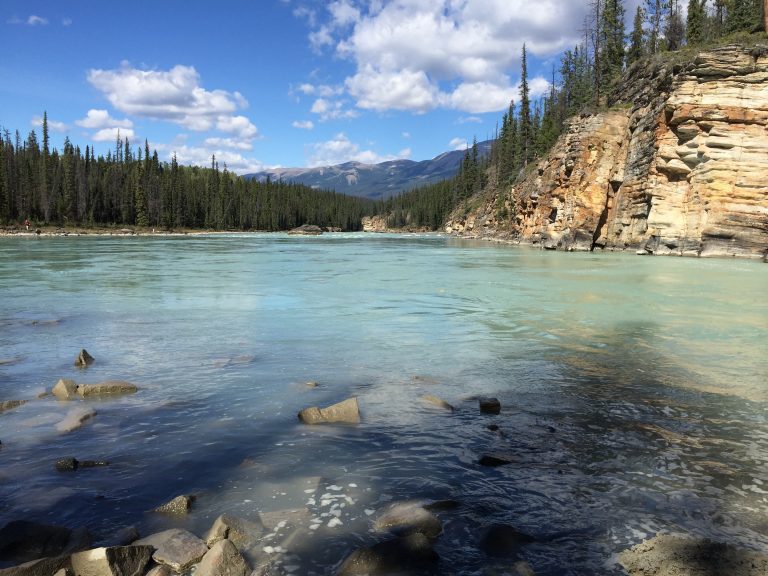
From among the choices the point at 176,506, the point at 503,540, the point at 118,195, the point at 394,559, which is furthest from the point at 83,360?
the point at 118,195

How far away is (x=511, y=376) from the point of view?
9305mm

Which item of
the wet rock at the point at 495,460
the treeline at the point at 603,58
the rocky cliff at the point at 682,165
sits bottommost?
the wet rock at the point at 495,460

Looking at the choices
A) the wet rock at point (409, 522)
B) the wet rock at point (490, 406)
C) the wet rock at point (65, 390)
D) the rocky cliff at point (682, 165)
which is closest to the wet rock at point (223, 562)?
the wet rock at point (409, 522)

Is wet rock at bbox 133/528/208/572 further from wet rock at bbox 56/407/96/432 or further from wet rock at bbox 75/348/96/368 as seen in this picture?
wet rock at bbox 75/348/96/368

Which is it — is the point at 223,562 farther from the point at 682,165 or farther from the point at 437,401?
the point at 682,165

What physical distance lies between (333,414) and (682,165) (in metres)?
41.4

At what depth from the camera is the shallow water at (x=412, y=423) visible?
4645 millimetres

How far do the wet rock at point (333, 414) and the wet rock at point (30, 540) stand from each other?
10.2 ft

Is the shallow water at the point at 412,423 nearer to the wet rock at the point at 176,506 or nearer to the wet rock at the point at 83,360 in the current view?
the wet rock at the point at 176,506

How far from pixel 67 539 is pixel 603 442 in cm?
542

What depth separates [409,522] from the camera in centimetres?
450

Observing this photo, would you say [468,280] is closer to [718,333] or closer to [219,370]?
[718,333]

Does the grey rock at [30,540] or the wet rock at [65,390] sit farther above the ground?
the wet rock at [65,390]

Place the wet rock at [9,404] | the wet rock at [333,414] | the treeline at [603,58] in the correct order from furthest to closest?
1. the treeline at [603,58]
2. the wet rock at [9,404]
3. the wet rock at [333,414]
